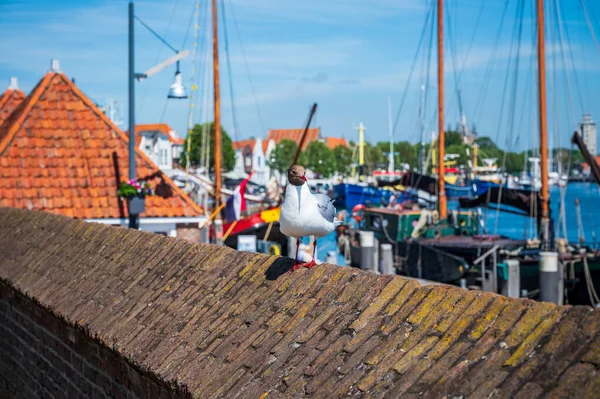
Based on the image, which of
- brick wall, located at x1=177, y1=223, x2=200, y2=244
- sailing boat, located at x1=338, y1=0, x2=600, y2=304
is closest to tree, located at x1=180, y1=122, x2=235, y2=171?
sailing boat, located at x1=338, y1=0, x2=600, y2=304

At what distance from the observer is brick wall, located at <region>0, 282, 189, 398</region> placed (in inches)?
265

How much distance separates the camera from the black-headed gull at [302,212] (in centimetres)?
621

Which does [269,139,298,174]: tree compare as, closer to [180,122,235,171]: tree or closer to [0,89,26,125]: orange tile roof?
[180,122,235,171]: tree

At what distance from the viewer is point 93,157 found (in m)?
22.1

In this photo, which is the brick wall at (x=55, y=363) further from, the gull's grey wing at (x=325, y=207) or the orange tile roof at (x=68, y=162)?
the orange tile roof at (x=68, y=162)

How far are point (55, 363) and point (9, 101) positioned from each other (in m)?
19.9

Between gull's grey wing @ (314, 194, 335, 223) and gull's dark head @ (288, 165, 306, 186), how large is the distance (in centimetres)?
15

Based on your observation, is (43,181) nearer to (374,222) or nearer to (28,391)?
(28,391)

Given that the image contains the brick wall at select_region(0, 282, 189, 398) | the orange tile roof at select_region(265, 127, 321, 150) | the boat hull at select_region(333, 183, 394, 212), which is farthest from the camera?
the orange tile roof at select_region(265, 127, 321, 150)

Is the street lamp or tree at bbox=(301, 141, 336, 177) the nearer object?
the street lamp

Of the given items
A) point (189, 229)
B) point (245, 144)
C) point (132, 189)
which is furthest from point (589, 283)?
point (245, 144)

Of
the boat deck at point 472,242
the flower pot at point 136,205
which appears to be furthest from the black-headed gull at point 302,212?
the boat deck at point 472,242

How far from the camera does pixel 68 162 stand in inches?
851

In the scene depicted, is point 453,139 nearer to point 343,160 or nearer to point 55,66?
point 343,160
